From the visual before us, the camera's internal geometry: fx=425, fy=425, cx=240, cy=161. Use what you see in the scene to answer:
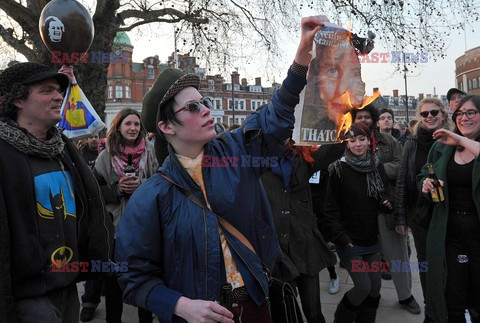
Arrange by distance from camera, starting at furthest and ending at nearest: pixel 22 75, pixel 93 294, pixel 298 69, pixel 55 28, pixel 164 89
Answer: pixel 93 294 → pixel 55 28 → pixel 22 75 → pixel 164 89 → pixel 298 69

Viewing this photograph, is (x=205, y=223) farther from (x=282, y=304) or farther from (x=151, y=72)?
(x=151, y=72)

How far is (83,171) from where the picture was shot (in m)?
2.71

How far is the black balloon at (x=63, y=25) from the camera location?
3.62 metres

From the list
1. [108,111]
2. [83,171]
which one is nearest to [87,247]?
[83,171]

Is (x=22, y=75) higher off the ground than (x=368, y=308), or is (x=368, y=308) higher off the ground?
(x=22, y=75)

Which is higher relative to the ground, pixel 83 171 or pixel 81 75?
pixel 81 75

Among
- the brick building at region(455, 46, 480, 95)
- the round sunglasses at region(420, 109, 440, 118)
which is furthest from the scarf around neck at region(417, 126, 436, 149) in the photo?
the brick building at region(455, 46, 480, 95)

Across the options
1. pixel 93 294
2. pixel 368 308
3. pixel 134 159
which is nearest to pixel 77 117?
pixel 134 159

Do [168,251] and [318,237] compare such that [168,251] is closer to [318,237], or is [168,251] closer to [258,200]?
[258,200]

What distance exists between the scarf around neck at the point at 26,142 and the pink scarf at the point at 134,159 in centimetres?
179

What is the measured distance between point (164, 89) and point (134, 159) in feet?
8.42

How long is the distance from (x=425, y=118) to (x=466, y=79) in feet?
237

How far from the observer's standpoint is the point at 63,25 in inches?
143

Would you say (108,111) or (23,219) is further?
(108,111)
